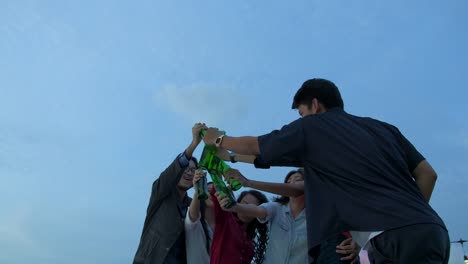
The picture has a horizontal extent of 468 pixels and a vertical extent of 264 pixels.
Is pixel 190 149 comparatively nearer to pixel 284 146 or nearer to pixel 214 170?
pixel 214 170

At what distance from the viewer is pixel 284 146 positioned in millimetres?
2826

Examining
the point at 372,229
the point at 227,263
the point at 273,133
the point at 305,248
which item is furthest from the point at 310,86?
the point at 227,263

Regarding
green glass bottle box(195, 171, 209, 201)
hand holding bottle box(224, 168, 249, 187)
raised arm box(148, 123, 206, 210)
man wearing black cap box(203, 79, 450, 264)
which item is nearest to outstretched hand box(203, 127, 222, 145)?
man wearing black cap box(203, 79, 450, 264)

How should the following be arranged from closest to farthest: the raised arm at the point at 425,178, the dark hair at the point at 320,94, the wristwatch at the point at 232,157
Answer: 1. the raised arm at the point at 425,178
2. the dark hair at the point at 320,94
3. the wristwatch at the point at 232,157

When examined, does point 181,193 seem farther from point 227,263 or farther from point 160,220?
point 227,263

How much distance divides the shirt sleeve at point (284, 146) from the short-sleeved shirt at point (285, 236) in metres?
1.44

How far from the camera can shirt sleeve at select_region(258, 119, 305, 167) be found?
9.27 ft

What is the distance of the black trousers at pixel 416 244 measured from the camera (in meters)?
2.37

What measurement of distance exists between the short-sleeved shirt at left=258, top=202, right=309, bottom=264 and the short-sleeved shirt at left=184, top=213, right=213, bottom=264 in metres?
0.67

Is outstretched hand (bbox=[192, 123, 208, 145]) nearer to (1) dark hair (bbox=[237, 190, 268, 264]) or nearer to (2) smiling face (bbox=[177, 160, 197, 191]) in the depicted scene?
(2) smiling face (bbox=[177, 160, 197, 191])

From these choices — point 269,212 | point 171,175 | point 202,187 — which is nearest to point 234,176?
point 202,187

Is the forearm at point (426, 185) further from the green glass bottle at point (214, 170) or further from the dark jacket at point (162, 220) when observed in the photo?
the dark jacket at point (162, 220)

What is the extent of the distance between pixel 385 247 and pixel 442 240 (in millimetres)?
294

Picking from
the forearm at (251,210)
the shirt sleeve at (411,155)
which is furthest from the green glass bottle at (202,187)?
the shirt sleeve at (411,155)
